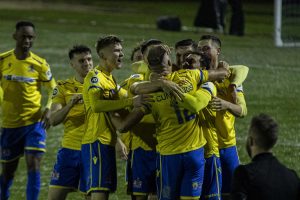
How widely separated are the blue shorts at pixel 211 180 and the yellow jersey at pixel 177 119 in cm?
47

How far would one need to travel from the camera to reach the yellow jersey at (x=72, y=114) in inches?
410

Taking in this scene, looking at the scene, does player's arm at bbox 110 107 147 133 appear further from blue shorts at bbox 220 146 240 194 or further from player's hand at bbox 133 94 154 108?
blue shorts at bbox 220 146 240 194

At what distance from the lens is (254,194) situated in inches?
271

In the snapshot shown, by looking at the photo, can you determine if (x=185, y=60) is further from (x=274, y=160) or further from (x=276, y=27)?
(x=276, y=27)

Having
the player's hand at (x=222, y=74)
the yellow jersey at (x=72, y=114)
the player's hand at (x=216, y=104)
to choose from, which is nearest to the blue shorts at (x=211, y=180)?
the player's hand at (x=216, y=104)

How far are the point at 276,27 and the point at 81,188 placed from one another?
772 inches

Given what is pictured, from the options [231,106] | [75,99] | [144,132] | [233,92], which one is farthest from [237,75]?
[75,99]

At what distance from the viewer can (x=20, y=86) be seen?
1202 cm

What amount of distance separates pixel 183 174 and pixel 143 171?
801mm

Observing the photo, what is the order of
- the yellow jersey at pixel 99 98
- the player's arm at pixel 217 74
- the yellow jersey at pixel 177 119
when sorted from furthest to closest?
the yellow jersey at pixel 99 98, the player's arm at pixel 217 74, the yellow jersey at pixel 177 119

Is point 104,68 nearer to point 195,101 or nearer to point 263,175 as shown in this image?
point 195,101

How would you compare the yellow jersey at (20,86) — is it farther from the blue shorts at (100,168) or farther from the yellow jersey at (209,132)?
the yellow jersey at (209,132)

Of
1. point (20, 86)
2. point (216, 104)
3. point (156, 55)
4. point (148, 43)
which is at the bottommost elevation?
point (216, 104)

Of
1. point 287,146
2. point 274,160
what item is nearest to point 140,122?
point 274,160
